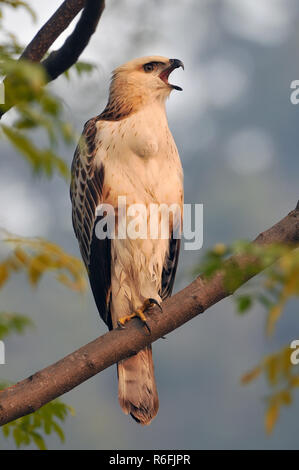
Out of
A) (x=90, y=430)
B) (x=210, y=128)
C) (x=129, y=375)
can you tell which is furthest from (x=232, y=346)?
(x=129, y=375)

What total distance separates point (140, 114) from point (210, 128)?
142984mm

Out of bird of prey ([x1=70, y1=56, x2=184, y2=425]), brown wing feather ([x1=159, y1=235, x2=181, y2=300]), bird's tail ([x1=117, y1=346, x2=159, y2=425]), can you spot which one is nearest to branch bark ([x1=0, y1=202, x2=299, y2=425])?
bird of prey ([x1=70, y1=56, x2=184, y2=425])

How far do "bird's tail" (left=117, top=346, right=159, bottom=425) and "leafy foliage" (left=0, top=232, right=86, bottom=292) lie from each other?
2618mm

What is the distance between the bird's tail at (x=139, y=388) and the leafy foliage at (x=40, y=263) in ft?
8.59

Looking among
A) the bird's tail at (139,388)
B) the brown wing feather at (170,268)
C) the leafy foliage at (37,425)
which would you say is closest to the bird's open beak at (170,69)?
the brown wing feather at (170,268)

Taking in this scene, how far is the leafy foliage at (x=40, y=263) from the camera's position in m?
2.61

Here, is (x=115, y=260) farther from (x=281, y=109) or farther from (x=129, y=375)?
(x=281, y=109)

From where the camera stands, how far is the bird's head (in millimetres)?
5422

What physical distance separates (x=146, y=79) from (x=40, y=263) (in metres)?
3.00

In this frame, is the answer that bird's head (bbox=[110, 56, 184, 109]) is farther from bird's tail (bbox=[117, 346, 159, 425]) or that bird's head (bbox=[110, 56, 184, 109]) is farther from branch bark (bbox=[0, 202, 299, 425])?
branch bark (bbox=[0, 202, 299, 425])

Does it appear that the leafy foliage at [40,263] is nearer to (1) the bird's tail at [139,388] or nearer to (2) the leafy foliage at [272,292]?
(2) the leafy foliage at [272,292]

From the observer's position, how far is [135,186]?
502cm

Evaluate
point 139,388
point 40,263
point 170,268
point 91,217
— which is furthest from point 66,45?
point 139,388

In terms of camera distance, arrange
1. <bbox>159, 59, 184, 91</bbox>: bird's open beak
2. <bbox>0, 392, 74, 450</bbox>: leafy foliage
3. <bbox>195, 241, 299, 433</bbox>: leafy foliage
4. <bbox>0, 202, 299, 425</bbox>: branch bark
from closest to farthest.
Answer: <bbox>195, 241, 299, 433</bbox>: leafy foliage
<bbox>0, 202, 299, 425</bbox>: branch bark
<bbox>0, 392, 74, 450</bbox>: leafy foliage
<bbox>159, 59, 184, 91</bbox>: bird's open beak
